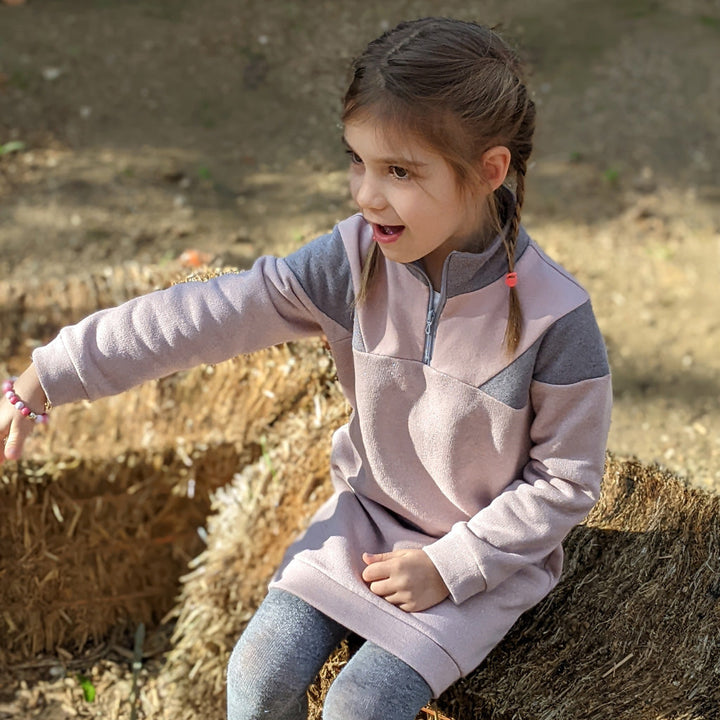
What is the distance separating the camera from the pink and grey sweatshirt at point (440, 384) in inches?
68.2

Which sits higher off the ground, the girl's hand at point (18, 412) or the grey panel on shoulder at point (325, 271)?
the grey panel on shoulder at point (325, 271)

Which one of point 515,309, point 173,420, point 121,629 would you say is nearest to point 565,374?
point 515,309

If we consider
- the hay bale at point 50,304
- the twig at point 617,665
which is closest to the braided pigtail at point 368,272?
the twig at point 617,665

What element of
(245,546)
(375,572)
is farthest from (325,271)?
(245,546)

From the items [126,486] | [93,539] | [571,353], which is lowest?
[93,539]

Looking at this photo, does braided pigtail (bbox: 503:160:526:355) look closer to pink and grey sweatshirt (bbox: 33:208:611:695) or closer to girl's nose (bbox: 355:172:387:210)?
pink and grey sweatshirt (bbox: 33:208:611:695)

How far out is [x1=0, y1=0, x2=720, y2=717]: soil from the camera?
3.95 m

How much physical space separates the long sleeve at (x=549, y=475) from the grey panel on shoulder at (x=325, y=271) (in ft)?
1.21

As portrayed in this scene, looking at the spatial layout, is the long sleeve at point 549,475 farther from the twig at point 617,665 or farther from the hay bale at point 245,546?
the hay bale at point 245,546

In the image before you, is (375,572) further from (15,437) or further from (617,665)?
(15,437)

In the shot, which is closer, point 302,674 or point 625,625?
point 302,674

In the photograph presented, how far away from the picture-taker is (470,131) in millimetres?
1591

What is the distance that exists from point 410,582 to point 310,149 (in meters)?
3.23

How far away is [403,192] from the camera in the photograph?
161cm
